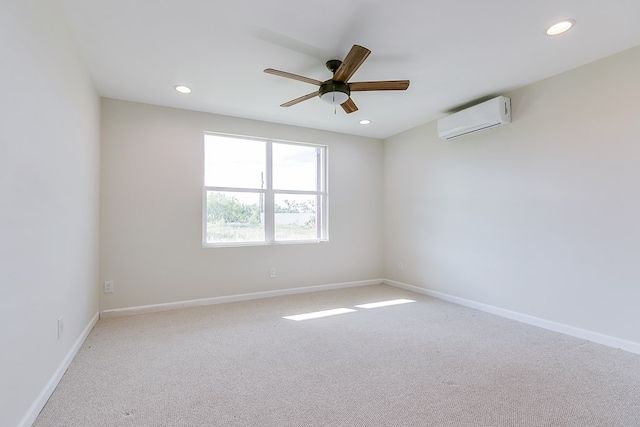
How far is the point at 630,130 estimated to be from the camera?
8.08 ft

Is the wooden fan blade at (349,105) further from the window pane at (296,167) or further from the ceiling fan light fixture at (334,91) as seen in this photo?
the window pane at (296,167)

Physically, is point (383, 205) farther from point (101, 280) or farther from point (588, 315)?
point (101, 280)

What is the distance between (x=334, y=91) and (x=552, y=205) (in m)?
2.37

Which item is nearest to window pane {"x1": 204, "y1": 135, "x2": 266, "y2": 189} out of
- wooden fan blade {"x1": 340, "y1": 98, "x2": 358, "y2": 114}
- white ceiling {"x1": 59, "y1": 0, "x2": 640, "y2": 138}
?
white ceiling {"x1": 59, "y1": 0, "x2": 640, "y2": 138}

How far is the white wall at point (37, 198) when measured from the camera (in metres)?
1.35

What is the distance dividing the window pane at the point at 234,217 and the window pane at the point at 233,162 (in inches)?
6.3

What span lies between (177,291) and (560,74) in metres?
4.69

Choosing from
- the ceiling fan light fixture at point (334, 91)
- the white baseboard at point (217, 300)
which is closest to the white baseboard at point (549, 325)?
the white baseboard at point (217, 300)

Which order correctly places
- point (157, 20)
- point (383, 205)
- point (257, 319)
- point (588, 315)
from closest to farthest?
point (157, 20) < point (588, 315) < point (257, 319) < point (383, 205)

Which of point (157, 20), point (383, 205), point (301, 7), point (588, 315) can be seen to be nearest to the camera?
point (301, 7)

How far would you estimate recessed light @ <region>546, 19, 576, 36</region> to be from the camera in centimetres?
211

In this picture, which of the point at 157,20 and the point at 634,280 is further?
the point at 634,280

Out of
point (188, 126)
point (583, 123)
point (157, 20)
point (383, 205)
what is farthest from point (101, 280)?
point (583, 123)

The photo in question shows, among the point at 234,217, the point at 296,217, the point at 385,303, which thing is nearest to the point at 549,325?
the point at 385,303
